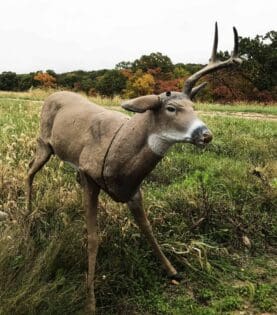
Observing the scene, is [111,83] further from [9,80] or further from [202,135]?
[202,135]

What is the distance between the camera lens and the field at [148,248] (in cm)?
368

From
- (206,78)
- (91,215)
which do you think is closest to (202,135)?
(91,215)

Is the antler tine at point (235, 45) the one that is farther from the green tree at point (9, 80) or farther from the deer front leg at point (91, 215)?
the green tree at point (9, 80)

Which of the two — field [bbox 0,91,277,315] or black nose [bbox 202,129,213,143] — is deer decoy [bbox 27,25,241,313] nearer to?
black nose [bbox 202,129,213,143]

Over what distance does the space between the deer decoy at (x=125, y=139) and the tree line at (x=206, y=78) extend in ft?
90.6

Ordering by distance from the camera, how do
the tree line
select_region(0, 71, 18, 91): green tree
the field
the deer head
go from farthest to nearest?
1. select_region(0, 71, 18, 91): green tree
2. the tree line
3. the field
4. the deer head

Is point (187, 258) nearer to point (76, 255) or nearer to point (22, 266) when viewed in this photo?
point (76, 255)

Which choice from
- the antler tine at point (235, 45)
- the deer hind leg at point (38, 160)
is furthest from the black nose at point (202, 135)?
the deer hind leg at point (38, 160)

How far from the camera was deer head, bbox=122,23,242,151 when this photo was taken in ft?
10.7

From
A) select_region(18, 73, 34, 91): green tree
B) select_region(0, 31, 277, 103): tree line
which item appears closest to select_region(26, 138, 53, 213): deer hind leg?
select_region(0, 31, 277, 103): tree line

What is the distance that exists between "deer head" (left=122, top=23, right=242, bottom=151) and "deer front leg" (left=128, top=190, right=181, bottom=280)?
93cm

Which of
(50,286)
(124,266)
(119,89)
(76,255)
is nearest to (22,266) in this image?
(50,286)

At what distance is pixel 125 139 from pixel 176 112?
52 cm

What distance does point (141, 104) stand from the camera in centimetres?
337
